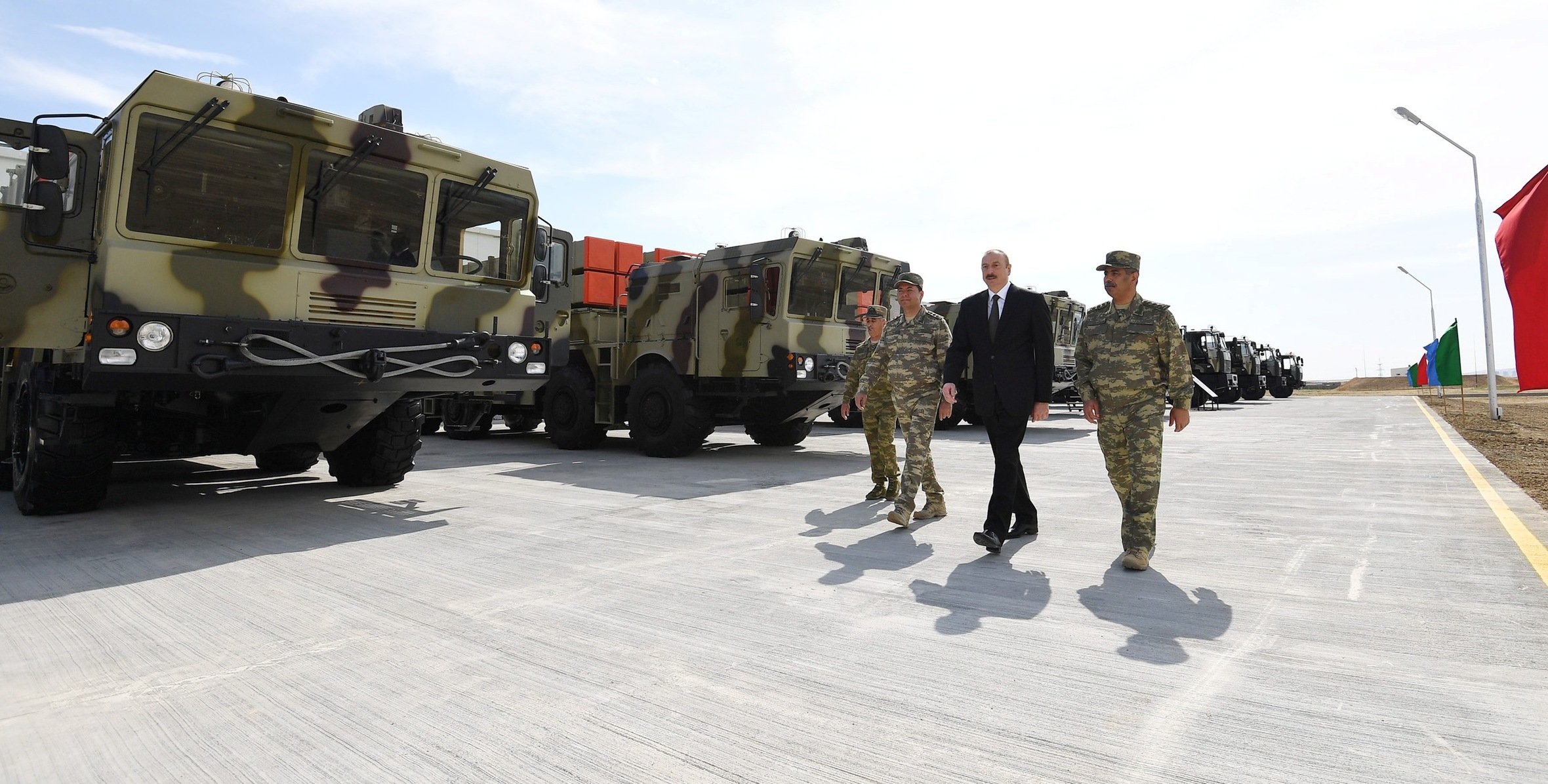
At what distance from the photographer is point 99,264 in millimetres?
4852

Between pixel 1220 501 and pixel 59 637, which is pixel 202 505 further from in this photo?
pixel 1220 501

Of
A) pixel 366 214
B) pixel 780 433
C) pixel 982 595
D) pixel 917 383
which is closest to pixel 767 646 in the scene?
pixel 982 595

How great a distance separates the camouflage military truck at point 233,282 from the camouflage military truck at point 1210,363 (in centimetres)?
2284

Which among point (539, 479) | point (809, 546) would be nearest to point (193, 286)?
point (539, 479)

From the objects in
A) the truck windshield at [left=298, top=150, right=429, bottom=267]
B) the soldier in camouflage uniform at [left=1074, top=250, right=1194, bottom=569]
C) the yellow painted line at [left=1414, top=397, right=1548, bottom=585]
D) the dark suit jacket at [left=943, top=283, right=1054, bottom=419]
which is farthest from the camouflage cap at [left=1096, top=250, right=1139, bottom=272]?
the truck windshield at [left=298, top=150, right=429, bottom=267]

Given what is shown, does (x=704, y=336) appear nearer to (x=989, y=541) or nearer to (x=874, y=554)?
(x=874, y=554)

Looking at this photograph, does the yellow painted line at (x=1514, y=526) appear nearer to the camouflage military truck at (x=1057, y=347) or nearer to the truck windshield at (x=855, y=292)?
the truck windshield at (x=855, y=292)

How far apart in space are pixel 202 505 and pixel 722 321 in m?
5.31

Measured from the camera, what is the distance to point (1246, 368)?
30.0 metres

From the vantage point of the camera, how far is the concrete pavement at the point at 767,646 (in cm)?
209

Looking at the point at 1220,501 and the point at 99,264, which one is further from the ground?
the point at 99,264

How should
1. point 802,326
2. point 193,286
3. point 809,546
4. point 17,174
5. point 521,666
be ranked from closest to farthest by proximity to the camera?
point 521,666
point 809,546
point 193,286
point 17,174
point 802,326

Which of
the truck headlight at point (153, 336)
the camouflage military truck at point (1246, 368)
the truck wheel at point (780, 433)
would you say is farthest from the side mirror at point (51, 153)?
the camouflage military truck at point (1246, 368)

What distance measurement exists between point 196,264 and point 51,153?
34.0 inches
